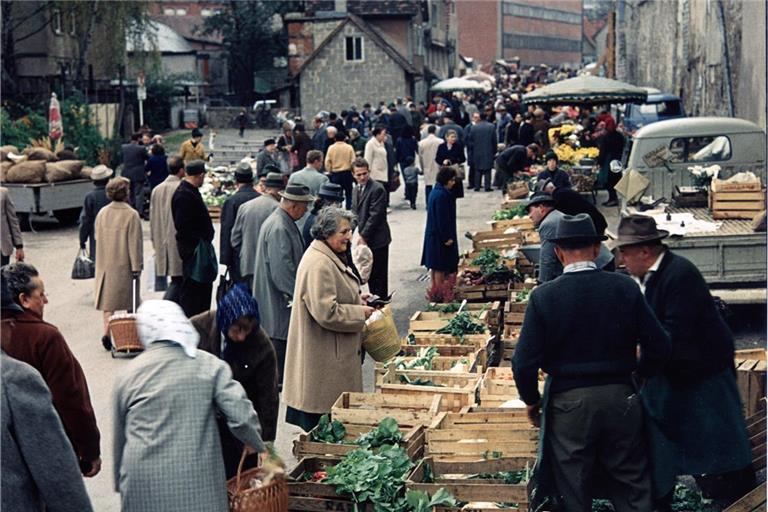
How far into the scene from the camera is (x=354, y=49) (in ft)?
A: 177

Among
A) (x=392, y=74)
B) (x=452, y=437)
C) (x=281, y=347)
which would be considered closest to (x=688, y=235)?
(x=281, y=347)

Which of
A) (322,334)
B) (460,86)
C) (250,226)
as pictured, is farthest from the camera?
(460,86)

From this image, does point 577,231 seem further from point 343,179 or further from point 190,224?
point 343,179

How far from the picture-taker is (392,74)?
54.2m

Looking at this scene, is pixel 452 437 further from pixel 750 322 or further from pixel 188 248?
pixel 750 322

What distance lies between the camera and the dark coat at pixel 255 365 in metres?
6.44

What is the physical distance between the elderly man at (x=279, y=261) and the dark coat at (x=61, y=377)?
350 cm

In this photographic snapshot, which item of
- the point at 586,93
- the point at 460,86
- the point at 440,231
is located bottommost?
the point at 440,231

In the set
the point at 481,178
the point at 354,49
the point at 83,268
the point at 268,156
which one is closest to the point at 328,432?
the point at 83,268

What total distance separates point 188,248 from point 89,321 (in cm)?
309

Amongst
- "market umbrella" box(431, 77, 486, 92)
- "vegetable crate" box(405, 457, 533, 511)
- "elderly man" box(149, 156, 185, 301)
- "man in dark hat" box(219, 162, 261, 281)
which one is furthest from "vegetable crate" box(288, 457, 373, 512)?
"market umbrella" box(431, 77, 486, 92)

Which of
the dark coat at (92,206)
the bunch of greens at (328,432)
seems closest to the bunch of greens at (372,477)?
the bunch of greens at (328,432)

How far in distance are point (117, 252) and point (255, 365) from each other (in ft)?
20.0

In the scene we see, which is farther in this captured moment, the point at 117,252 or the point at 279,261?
the point at 117,252
